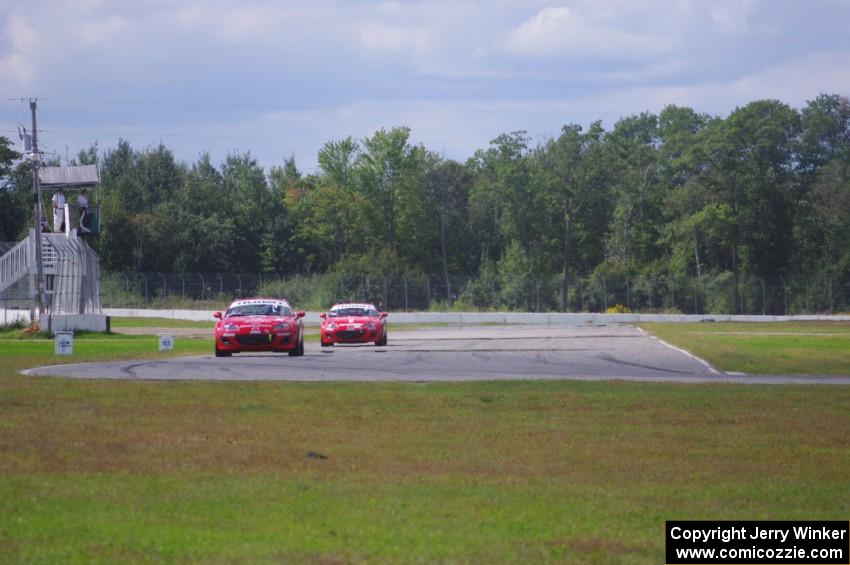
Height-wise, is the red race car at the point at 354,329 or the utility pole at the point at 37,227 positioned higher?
the utility pole at the point at 37,227

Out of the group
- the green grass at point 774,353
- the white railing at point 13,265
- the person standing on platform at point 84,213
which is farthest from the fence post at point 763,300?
the white railing at point 13,265

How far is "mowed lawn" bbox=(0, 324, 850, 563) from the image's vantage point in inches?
294

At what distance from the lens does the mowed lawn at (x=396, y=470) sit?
7.47 m

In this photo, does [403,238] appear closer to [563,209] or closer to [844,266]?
[563,209]

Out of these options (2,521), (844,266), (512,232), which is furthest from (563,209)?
(2,521)

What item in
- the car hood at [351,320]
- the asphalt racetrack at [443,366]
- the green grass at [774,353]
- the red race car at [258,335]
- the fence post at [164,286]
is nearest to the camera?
the asphalt racetrack at [443,366]

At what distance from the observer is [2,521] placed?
26.0 ft

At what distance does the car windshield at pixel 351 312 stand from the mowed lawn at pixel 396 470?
17479mm

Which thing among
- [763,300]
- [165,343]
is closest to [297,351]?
[165,343]

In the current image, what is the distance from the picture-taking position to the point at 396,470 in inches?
411

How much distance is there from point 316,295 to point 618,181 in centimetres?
Result: 3394

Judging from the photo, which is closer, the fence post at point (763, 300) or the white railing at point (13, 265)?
the white railing at point (13, 265)

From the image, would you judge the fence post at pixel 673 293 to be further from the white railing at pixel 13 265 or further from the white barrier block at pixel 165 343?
the white barrier block at pixel 165 343

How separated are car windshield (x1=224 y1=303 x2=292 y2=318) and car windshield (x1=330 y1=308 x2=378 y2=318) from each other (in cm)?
690
